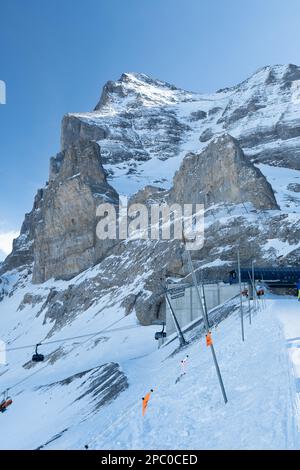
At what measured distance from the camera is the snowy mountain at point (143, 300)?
12047 millimetres

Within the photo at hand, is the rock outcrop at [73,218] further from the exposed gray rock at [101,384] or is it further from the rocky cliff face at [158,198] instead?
the exposed gray rock at [101,384]

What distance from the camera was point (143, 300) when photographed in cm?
6025

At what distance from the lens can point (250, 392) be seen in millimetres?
11562

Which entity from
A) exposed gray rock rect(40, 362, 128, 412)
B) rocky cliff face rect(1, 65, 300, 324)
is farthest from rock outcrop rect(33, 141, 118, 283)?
exposed gray rock rect(40, 362, 128, 412)

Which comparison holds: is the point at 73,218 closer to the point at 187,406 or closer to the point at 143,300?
the point at 143,300

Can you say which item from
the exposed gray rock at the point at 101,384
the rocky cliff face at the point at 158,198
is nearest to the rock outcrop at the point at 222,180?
the rocky cliff face at the point at 158,198

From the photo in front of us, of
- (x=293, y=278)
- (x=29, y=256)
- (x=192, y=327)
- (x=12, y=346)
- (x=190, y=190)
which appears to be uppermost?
(x=190, y=190)

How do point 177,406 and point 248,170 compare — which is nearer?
point 177,406

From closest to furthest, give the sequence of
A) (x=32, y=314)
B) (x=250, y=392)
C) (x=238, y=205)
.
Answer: (x=250, y=392), (x=238, y=205), (x=32, y=314)

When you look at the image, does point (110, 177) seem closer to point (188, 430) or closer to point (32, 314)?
point (32, 314)

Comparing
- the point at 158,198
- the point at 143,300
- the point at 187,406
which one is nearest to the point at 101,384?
the point at 187,406

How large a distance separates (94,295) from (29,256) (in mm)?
82550

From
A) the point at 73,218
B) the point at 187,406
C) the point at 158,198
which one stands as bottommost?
the point at 187,406

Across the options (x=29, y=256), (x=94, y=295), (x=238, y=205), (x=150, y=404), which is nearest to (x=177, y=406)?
(x=150, y=404)
